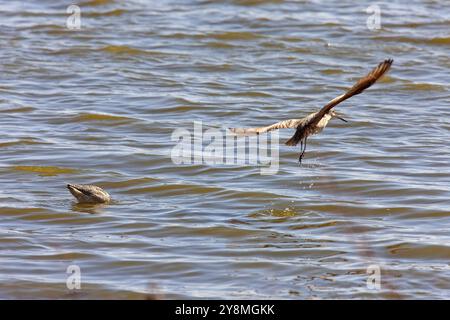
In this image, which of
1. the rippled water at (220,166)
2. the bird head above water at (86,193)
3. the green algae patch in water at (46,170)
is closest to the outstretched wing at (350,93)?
the rippled water at (220,166)

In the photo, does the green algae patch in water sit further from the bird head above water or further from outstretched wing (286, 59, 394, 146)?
outstretched wing (286, 59, 394, 146)

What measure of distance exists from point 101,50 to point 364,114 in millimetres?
4704

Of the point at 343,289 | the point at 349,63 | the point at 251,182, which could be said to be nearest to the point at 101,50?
the point at 349,63

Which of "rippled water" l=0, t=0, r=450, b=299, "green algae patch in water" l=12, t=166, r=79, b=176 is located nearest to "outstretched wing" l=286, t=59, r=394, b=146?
"rippled water" l=0, t=0, r=450, b=299

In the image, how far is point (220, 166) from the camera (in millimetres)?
10234

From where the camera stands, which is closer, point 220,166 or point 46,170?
point 46,170

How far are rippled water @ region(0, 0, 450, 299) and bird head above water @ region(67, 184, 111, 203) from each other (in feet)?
0.44

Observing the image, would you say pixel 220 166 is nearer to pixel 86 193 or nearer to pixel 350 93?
pixel 86 193

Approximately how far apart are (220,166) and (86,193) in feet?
5.86

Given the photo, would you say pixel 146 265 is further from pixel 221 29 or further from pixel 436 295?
pixel 221 29

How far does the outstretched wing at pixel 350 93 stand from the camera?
275 inches

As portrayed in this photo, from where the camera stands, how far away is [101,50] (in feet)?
49.5

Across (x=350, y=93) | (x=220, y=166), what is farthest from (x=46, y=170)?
(x=350, y=93)

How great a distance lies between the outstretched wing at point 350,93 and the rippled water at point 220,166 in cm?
84
